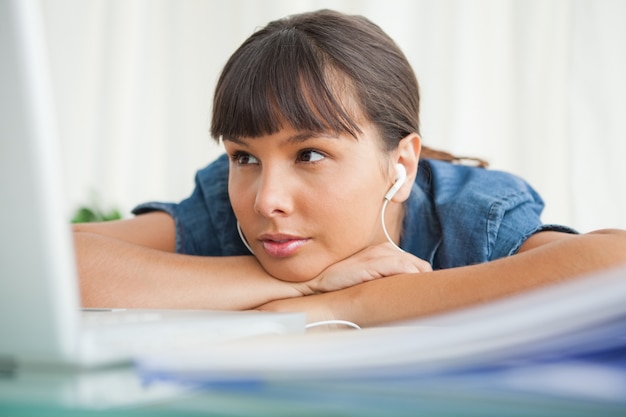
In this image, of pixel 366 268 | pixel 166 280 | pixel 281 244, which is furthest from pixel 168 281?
pixel 366 268

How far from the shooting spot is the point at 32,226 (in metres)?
0.33

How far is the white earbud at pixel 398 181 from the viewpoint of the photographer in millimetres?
1143

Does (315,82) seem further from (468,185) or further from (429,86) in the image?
(429,86)

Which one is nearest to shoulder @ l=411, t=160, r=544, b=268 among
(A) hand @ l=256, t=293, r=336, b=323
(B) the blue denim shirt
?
(B) the blue denim shirt

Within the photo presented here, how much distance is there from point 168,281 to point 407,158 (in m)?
0.44

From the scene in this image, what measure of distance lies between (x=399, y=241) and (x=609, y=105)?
0.99m

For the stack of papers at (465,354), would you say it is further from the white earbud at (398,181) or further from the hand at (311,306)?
the white earbud at (398,181)

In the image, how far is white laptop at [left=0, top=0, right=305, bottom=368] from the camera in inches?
12.3

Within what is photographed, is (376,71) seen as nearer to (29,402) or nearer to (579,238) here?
(579,238)

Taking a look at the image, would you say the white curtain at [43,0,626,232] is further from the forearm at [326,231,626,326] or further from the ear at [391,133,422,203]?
the forearm at [326,231,626,326]

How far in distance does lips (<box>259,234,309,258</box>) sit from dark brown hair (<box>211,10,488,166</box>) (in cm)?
15

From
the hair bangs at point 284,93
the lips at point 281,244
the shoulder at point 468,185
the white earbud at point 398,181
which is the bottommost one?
the lips at point 281,244

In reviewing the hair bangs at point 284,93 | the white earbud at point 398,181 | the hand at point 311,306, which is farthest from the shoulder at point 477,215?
the hand at point 311,306

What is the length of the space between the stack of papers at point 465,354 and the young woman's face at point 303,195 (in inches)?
25.6
